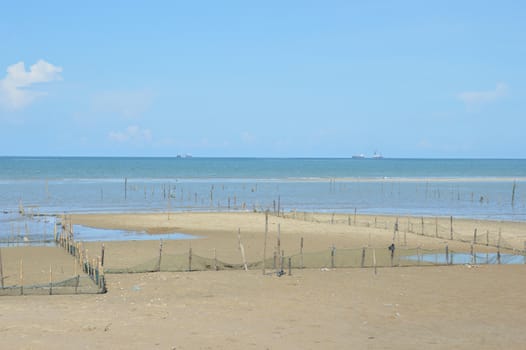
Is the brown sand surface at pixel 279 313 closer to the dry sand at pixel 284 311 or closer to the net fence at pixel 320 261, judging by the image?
the dry sand at pixel 284 311

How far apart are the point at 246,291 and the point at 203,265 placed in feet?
12.3

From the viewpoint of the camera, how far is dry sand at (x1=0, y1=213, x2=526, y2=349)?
1212 centimetres

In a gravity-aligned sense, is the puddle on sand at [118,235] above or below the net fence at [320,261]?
below

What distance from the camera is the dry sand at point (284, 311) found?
12117 millimetres

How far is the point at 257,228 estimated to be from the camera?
33.3 meters

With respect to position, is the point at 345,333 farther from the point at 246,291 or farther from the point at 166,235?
the point at 166,235

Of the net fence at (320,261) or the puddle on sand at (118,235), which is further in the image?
the puddle on sand at (118,235)

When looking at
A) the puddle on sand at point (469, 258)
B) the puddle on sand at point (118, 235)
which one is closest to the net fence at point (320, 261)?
the puddle on sand at point (469, 258)

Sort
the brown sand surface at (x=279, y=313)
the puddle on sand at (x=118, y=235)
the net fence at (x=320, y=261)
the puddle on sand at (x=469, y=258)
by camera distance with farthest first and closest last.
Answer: the puddle on sand at (x=118, y=235), the puddle on sand at (x=469, y=258), the net fence at (x=320, y=261), the brown sand surface at (x=279, y=313)

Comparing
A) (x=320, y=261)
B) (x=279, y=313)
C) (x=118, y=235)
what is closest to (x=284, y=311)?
(x=279, y=313)

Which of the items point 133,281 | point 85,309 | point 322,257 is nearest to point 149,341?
point 85,309

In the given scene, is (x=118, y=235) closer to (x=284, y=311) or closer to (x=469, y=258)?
(x=469, y=258)

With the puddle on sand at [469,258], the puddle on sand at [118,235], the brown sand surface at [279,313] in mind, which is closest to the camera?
the brown sand surface at [279,313]

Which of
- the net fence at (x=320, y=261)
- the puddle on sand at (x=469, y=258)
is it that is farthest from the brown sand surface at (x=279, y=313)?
the puddle on sand at (x=469, y=258)
